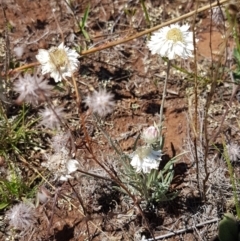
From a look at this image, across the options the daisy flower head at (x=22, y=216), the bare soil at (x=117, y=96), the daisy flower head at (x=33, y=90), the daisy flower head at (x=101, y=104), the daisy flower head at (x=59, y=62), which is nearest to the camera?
the daisy flower head at (x=33, y=90)

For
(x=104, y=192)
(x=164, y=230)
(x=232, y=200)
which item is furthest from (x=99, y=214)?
(x=232, y=200)

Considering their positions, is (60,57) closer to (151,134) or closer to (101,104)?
(101,104)

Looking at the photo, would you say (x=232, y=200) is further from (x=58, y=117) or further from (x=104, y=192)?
(x=58, y=117)

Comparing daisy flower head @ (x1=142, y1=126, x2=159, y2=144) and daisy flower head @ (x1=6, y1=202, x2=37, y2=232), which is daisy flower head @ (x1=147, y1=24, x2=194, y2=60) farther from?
daisy flower head @ (x1=6, y1=202, x2=37, y2=232)

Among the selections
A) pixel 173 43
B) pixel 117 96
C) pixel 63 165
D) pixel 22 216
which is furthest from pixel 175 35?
pixel 22 216

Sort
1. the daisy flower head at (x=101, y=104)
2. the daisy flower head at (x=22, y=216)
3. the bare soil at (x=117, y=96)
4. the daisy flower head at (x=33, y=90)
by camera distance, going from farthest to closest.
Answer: the bare soil at (x=117, y=96) → the daisy flower head at (x=22, y=216) → the daisy flower head at (x=101, y=104) → the daisy flower head at (x=33, y=90)

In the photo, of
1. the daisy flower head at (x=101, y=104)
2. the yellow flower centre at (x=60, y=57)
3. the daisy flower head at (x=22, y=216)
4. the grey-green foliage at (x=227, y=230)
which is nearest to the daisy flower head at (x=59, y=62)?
the yellow flower centre at (x=60, y=57)

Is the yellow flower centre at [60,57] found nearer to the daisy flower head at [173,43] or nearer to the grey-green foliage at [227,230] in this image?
the daisy flower head at [173,43]
